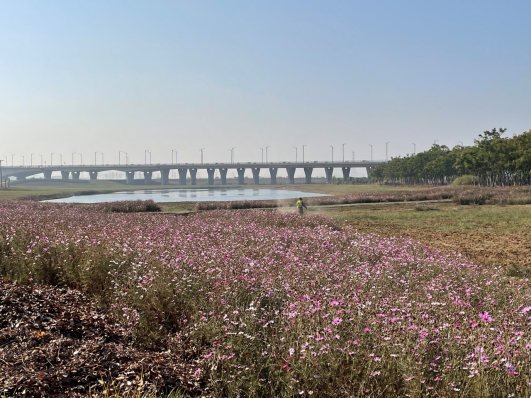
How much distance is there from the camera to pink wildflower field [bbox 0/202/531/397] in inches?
157

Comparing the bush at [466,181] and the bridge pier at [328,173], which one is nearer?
the bush at [466,181]

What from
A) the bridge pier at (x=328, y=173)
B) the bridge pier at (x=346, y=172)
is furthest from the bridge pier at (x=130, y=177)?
the bridge pier at (x=346, y=172)

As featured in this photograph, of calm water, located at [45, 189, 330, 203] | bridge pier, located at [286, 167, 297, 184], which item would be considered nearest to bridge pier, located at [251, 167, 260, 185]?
bridge pier, located at [286, 167, 297, 184]

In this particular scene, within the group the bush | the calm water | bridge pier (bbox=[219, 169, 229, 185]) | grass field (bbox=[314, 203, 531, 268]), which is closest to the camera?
grass field (bbox=[314, 203, 531, 268])

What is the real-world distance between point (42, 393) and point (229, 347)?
5.70ft

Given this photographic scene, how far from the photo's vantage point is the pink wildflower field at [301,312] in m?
4.00

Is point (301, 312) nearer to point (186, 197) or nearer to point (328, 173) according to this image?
point (186, 197)

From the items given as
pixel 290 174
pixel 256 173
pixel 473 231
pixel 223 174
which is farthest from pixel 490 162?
pixel 223 174

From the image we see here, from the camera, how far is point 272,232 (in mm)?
12383

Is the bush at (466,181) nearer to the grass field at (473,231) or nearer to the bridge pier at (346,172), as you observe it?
the grass field at (473,231)

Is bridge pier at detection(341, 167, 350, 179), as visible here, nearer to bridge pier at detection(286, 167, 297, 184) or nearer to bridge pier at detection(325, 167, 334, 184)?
bridge pier at detection(325, 167, 334, 184)

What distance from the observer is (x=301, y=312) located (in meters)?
4.93

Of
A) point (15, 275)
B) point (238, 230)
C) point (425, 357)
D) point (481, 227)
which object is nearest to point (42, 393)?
point (425, 357)

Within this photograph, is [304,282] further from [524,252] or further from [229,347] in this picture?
[524,252]
